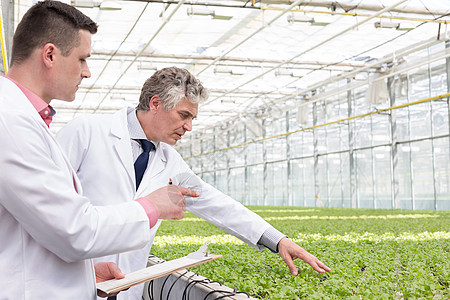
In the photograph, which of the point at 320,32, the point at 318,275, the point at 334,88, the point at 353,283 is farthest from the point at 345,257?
the point at 334,88

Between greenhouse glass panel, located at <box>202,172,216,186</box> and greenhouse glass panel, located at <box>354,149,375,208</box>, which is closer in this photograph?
greenhouse glass panel, located at <box>354,149,375,208</box>

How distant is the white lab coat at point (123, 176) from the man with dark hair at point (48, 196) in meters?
0.96

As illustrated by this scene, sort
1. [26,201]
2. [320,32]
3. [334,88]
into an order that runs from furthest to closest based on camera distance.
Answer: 1. [334,88]
2. [320,32]
3. [26,201]

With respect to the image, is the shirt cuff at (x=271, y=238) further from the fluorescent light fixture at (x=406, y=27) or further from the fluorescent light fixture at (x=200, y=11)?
the fluorescent light fixture at (x=406, y=27)

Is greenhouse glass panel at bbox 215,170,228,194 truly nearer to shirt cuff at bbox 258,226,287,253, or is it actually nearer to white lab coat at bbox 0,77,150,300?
shirt cuff at bbox 258,226,287,253

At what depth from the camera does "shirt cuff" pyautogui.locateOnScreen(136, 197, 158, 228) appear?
1396 mm

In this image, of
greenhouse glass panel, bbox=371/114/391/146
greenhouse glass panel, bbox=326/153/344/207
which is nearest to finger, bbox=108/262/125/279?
greenhouse glass panel, bbox=371/114/391/146

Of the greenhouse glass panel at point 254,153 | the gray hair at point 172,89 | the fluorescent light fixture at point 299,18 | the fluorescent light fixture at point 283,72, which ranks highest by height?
the fluorescent light fixture at point 299,18

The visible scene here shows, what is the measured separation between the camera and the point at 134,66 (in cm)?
1862

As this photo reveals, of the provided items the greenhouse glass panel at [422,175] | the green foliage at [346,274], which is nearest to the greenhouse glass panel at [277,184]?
the greenhouse glass panel at [422,175]

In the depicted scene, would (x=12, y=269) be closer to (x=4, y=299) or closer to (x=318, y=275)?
(x=4, y=299)

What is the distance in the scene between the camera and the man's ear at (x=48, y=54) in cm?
138

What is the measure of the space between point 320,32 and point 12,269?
14.2m

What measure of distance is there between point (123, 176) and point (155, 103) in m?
0.50
